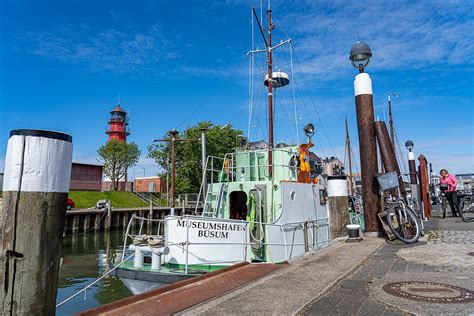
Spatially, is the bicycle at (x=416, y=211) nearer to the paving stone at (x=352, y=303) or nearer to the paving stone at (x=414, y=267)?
the paving stone at (x=414, y=267)

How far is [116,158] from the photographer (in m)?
51.7

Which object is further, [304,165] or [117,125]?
[117,125]

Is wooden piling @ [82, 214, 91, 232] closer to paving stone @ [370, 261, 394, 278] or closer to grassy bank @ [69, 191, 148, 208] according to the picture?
grassy bank @ [69, 191, 148, 208]

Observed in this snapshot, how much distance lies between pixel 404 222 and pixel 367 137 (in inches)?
95.2

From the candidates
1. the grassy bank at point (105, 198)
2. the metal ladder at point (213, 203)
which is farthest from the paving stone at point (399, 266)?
the grassy bank at point (105, 198)

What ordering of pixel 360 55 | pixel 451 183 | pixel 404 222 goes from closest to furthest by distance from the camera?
pixel 404 222
pixel 360 55
pixel 451 183

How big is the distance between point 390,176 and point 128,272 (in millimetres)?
6853

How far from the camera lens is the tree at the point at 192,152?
143ft

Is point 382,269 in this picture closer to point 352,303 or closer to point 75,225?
point 352,303

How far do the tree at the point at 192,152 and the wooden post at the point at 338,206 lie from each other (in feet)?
102

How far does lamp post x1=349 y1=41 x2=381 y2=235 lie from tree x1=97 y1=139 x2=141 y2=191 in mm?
47122

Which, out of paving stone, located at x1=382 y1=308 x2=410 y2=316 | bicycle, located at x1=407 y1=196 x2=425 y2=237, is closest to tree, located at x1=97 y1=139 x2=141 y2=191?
bicycle, located at x1=407 y1=196 x2=425 y2=237

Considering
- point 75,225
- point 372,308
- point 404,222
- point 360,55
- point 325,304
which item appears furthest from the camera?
point 75,225

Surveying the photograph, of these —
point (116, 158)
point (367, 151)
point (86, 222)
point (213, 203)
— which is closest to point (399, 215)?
point (367, 151)
